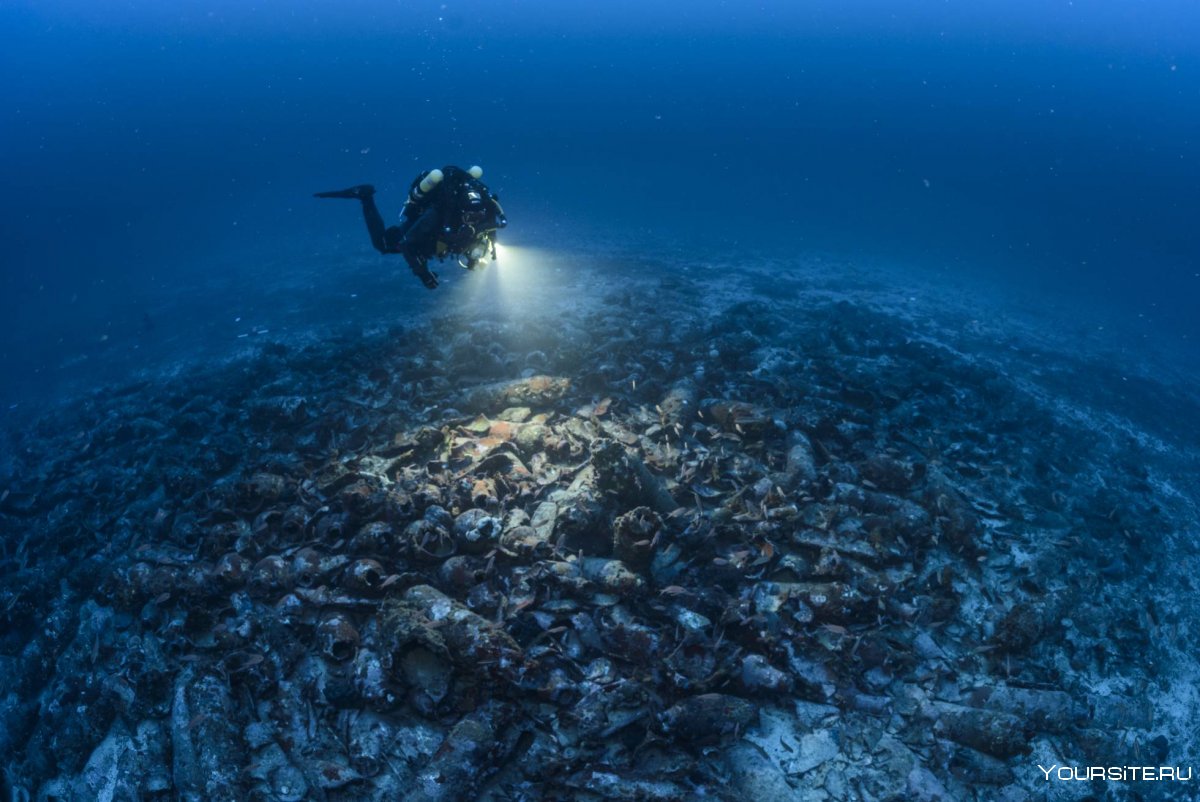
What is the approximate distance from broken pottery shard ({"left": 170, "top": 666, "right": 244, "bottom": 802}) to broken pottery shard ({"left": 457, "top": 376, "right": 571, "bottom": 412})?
561 centimetres

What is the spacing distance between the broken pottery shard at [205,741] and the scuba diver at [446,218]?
7587mm

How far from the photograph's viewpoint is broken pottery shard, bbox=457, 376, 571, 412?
9844mm

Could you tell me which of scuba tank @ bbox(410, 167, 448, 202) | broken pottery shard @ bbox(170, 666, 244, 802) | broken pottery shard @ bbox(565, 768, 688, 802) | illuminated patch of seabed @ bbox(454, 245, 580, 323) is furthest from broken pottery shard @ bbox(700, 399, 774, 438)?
illuminated patch of seabed @ bbox(454, 245, 580, 323)

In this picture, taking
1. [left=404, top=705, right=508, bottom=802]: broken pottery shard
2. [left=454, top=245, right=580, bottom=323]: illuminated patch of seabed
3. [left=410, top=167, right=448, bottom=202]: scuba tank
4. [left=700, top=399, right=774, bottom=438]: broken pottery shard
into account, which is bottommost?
[left=404, top=705, right=508, bottom=802]: broken pottery shard

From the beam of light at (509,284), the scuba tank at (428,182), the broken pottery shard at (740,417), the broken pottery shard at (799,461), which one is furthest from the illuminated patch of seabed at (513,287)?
the broken pottery shard at (799,461)

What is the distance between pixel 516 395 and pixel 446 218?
155 inches

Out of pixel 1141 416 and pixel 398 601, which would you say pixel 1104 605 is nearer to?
pixel 398 601

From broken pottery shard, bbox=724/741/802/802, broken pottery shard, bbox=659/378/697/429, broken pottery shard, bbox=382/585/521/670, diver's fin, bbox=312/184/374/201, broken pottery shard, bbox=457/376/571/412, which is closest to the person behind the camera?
broken pottery shard, bbox=724/741/802/802

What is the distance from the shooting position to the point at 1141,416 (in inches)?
561

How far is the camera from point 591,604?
5.76 metres

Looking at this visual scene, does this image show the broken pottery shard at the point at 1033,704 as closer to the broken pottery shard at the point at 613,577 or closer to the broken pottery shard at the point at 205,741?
the broken pottery shard at the point at 613,577

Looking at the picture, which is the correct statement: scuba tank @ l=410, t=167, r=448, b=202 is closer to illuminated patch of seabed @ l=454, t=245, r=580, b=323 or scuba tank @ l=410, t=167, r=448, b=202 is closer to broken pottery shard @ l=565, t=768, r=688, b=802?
illuminated patch of seabed @ l=454, t=245, r=580, b=323

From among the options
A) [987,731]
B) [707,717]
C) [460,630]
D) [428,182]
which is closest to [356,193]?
[428,182]

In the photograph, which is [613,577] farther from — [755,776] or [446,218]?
[446,218]
